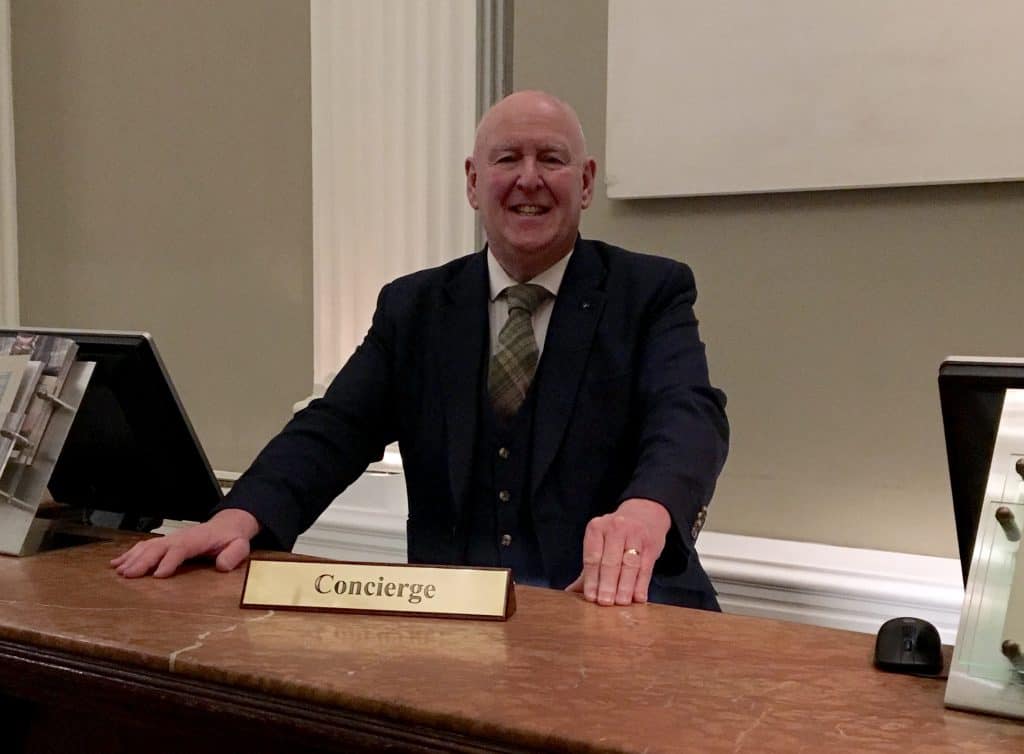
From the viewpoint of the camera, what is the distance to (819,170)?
2.38 m

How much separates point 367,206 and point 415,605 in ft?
6.44

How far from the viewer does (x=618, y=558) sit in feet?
4.22

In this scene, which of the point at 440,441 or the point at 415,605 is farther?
the point at 440,441

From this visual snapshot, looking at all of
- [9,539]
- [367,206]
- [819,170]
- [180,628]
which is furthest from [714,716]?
[367,206]

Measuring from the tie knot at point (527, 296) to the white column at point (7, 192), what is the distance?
2.49 meters

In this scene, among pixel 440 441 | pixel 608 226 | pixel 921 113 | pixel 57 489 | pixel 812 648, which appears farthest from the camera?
pixel 608 226

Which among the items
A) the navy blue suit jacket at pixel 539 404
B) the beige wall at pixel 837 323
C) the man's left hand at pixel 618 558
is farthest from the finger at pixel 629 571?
Result: the beige wall at pixel 837 323

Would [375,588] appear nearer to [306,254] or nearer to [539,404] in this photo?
[539,404]

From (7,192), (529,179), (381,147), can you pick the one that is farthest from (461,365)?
(7,192)

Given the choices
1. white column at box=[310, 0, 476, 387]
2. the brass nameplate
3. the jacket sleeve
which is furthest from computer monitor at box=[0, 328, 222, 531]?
white column at box=[310, 0, 476, 387]

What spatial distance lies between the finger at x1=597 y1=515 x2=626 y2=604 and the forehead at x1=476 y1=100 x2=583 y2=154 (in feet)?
2.84

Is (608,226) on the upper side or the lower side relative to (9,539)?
upper

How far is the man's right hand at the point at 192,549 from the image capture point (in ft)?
4.45

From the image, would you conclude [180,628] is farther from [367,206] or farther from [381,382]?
[367,206]
